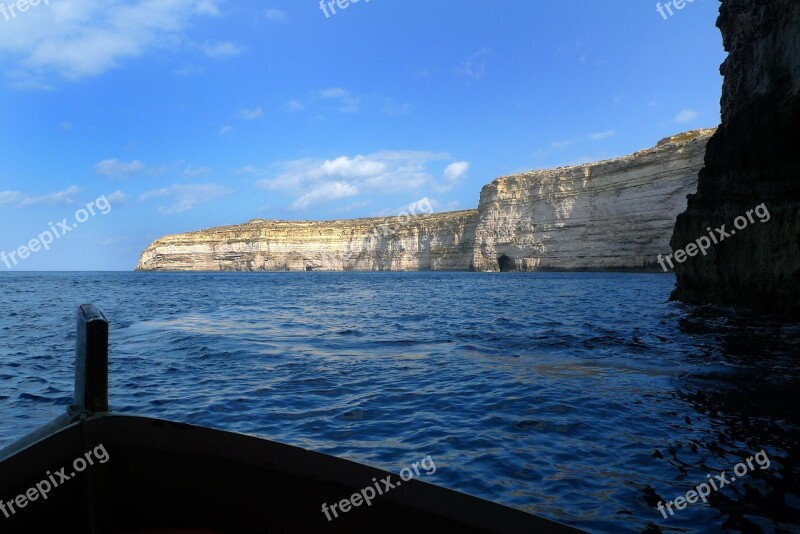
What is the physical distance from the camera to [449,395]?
8.87 meters

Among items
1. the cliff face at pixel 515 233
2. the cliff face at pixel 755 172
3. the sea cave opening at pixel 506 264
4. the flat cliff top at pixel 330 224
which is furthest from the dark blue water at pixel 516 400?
the flat cliff top at pixel 330 224

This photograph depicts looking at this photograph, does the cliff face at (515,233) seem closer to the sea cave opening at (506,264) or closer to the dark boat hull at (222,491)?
the sea cave opening at (506,264)

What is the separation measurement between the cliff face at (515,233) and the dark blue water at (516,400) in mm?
56470

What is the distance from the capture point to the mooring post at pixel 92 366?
240 centimetres

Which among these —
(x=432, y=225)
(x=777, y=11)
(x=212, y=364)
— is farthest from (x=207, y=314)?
(x=432, y=225)

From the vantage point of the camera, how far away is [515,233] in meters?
89.6

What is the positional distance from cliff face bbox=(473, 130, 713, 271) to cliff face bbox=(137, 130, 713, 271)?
0.15 meters

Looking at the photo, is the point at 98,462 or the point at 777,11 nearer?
the point at 98,462

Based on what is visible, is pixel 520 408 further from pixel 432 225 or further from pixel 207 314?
pixel 432 225

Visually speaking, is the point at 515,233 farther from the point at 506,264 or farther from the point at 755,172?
the point at 755,172

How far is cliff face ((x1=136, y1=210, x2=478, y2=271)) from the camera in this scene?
121625mm

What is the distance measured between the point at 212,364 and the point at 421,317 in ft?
36.5

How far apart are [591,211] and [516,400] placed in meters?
74.2

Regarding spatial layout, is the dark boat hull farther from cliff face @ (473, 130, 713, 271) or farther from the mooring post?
cliff face @ (473, 130, 713, 271)
